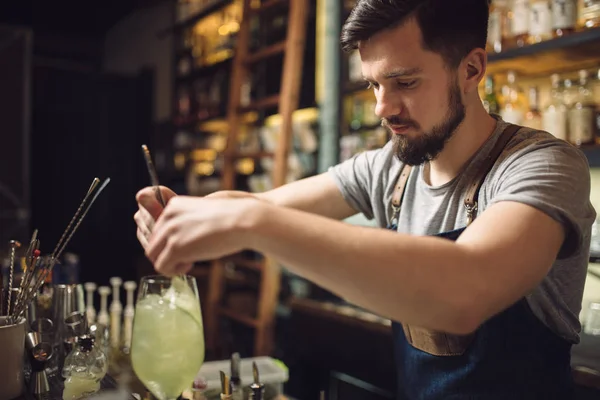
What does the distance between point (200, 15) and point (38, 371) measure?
4595 mm

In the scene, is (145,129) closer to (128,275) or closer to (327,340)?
(128,275)

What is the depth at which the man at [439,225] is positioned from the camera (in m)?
0.80

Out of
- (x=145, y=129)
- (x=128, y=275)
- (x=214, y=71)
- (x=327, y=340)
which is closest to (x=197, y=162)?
(x=214, y=71)

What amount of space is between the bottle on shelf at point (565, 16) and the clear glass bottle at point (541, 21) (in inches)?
1.9

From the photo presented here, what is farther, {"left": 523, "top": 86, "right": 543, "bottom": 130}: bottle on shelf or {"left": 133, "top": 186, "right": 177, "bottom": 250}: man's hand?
{"left": 523, "top": 86, "right": 543, "bottom": 130}: bottle on shelf

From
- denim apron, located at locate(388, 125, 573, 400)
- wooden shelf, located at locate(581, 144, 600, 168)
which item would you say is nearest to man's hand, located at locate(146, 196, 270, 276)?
denim apron, located at locate(388, 125, 573, 400)

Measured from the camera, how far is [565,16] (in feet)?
7.46

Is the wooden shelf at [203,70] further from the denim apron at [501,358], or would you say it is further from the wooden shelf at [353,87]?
the denim apron at [501,358]

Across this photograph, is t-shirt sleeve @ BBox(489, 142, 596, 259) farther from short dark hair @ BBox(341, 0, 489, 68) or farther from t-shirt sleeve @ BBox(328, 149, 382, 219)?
t-shirt sleeve @ BBox(328, 149, 382, 219)

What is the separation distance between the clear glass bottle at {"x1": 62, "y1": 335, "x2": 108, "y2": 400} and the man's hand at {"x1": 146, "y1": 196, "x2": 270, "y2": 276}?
1.47ft

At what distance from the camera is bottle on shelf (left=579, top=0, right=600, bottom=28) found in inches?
87.4

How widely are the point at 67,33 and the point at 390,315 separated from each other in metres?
7.60

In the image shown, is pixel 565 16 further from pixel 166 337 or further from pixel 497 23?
pixel 166 337

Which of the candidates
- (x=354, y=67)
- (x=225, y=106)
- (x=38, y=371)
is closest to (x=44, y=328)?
(x=38, y=371)
